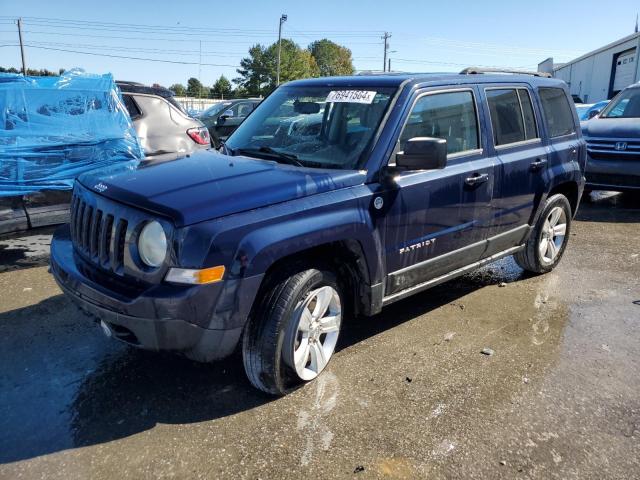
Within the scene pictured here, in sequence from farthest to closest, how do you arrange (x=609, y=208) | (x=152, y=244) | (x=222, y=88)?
(x=222, y=88)
(x=609, y=208)
(x=152, y=244)

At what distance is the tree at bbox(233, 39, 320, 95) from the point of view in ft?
263

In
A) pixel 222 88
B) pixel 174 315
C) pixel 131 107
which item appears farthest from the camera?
pixel 222 88

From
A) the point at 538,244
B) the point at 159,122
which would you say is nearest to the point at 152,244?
the point at 538,244

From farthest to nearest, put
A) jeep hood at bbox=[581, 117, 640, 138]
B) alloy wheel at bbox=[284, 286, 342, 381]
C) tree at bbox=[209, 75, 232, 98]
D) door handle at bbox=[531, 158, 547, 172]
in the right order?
tree at bbox=[209, 75, 232, 98] → jeep hood at bbox=[581, 117, 640, 138] → door handle at bbox=[531, 158, 547, 172] → alloy wheel at bbox=[284, 286, 342, 381]

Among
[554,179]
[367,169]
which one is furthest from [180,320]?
[554,179]

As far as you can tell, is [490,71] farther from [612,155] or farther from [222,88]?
[222,88]

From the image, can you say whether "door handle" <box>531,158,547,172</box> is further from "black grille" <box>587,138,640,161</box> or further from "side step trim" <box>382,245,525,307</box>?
"black grille" <box>587,138,640,161</box>

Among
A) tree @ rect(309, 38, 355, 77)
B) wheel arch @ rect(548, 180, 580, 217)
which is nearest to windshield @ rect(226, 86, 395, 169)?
wheel arch @ rect(548, 180, 580, 217)

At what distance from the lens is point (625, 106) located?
927cm

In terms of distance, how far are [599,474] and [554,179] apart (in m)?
2.93

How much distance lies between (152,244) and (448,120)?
231 cm

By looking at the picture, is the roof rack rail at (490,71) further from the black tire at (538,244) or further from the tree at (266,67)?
the tree at (266,67)

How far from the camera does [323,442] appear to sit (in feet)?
9.04

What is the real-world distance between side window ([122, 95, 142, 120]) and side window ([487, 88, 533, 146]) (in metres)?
4.05
